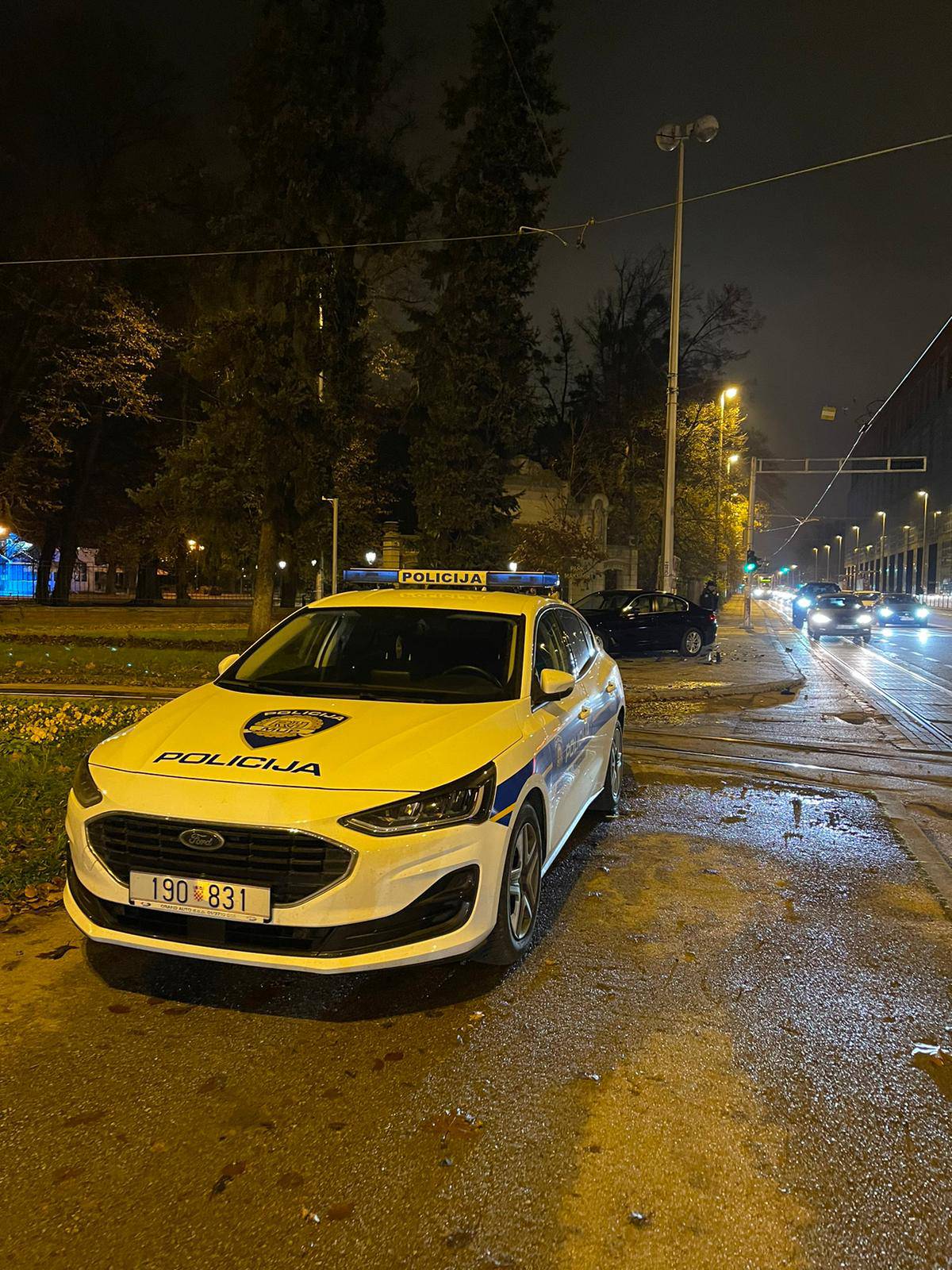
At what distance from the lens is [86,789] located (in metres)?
3.71

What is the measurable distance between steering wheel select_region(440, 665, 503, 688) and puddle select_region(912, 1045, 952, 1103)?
2400mm

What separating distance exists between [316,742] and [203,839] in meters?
0.60

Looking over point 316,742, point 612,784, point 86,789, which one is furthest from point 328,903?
point 612,784

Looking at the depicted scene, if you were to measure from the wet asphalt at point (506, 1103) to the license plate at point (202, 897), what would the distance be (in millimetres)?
486

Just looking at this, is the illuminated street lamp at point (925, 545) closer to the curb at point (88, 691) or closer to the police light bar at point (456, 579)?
the curb at point (88, 691)

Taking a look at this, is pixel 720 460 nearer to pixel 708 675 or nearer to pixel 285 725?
pixel 708 675

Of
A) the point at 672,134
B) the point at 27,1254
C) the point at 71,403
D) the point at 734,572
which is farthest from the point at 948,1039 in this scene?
the point at 734,572

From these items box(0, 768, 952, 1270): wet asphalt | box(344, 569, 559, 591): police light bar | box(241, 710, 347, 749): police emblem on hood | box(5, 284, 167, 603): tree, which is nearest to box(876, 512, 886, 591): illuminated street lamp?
box(5, 284, 167, 603): tree

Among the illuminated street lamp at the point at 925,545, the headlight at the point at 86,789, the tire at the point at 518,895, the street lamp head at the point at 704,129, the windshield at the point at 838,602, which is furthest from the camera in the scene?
the illuminated street lamp at the point at 925,545

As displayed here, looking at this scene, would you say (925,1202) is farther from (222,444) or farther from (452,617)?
(222,444)

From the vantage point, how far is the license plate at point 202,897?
10.8ft

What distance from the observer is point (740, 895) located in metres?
5.18

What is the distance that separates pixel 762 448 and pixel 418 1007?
71.9 metres

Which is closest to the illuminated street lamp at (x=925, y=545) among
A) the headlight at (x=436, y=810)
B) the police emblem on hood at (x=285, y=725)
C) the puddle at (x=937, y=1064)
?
the puddle at (x=937, y=1064)
